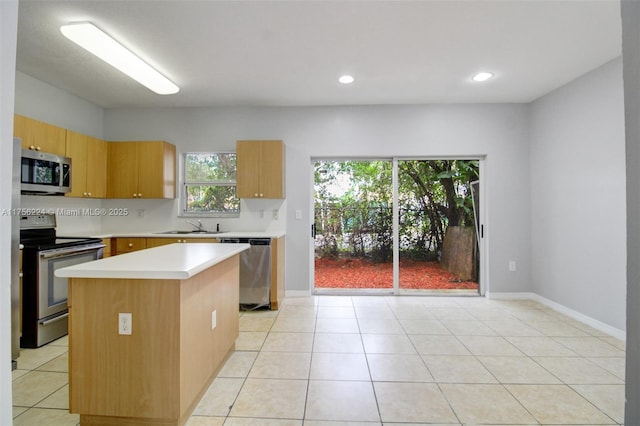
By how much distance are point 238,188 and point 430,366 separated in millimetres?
2972

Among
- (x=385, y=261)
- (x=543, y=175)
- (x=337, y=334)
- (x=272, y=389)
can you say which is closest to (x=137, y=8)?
(x=272, y=389)

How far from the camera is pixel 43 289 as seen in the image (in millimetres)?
2615

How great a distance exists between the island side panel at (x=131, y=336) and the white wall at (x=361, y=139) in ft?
8.79

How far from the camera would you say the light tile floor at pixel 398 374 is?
5.72 feet

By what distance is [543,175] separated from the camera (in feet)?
12.5

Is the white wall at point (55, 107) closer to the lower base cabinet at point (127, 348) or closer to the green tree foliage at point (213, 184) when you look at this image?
the green tree foliage at point (213, 184)

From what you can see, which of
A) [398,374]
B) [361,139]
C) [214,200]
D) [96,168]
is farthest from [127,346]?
[361,139]

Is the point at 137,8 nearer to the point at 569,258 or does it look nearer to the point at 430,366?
the point at 430,366

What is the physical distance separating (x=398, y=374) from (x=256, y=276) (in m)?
1.97

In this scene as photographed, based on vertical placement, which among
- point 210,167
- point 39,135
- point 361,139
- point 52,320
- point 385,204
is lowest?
point 52,320

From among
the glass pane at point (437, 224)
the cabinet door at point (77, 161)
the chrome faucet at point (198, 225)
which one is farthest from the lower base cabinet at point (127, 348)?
the glass pane at point (437, 224)

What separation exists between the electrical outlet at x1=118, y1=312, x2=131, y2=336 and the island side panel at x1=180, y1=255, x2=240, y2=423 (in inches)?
10.5

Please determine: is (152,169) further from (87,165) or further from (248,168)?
(248,168)

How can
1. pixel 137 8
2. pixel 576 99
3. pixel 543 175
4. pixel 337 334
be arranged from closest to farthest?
pixel 137 8 < pixel 337 334 < pixel 576 99 < pixel 543 175
